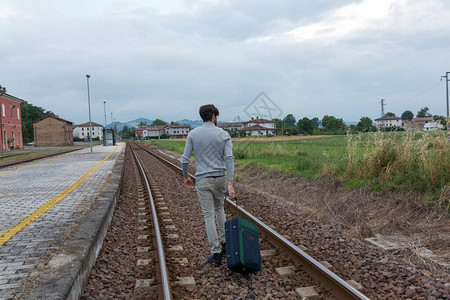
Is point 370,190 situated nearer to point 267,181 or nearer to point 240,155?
point 267,181

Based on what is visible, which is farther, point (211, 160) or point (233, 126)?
point (233, 126)

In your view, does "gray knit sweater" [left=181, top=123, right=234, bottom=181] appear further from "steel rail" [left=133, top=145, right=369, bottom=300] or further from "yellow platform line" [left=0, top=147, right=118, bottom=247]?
"yellow platform line" [left=0, top=147, right=118, bottom=247]

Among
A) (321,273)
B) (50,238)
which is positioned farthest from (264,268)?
(50,238)

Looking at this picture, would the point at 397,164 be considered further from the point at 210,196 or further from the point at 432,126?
the point at 210,196

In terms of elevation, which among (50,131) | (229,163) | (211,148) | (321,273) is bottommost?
(321,273)

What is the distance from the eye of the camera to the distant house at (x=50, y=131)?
74.5 m

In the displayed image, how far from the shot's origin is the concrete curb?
3.34m

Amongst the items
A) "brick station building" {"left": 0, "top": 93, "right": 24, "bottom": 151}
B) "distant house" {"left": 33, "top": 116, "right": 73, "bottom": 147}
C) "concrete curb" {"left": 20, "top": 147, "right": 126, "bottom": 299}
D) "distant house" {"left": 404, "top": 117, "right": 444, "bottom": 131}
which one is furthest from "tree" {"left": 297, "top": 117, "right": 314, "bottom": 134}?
"concrete curb" {"left": 20, "top": 147, "right": 126, "bottom": 299}

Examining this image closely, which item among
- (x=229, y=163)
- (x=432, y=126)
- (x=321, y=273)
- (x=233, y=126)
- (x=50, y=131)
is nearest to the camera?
(x=321, y=273)

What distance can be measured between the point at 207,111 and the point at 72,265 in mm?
2419

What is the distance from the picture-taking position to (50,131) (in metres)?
75.1

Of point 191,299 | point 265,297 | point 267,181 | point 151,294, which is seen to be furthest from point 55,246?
point 267,181

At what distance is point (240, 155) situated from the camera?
21469mm

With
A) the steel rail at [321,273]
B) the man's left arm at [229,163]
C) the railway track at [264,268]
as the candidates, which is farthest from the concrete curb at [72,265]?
the steel rail at [321,273]
